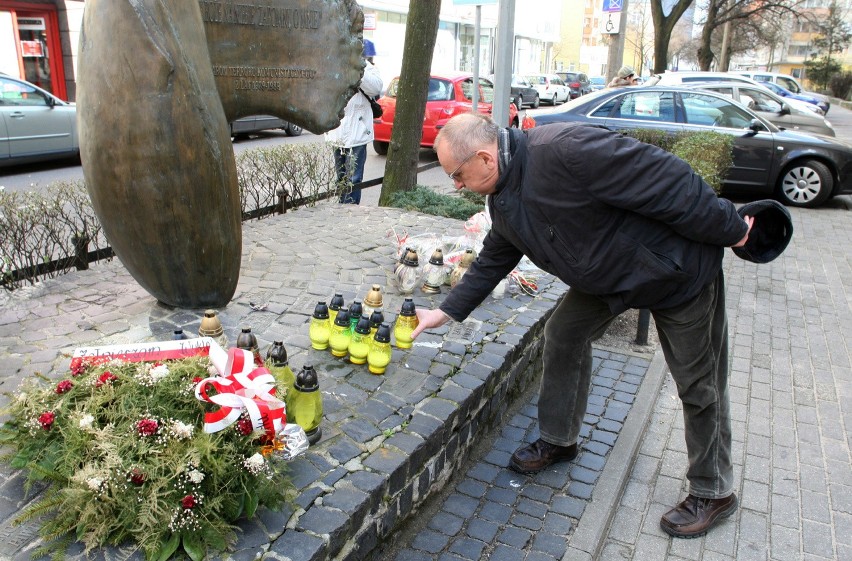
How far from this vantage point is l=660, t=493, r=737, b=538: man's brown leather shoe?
321cm

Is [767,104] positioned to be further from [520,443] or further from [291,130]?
[520,443]

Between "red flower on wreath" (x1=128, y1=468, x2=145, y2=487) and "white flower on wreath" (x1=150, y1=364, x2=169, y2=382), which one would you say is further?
"white flower on wreath" (x1=150, y1=364, x2=169, y2=382)

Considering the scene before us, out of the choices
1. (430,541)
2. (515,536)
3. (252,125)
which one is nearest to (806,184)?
(515,536)

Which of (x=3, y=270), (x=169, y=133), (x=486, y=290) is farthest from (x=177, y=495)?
(x=3, y=270)

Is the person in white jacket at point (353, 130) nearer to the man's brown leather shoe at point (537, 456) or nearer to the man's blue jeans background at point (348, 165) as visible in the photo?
the man's blue jeans background at point (348, 165)

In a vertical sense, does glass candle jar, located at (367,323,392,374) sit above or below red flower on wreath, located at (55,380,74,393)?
below

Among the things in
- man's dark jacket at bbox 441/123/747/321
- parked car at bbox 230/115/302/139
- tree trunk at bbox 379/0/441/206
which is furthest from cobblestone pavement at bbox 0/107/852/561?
parked car at bbox 230/115/302/139

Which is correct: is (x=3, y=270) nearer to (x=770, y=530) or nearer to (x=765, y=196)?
(x=770, y=530)

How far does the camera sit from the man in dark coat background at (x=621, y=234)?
261 cm

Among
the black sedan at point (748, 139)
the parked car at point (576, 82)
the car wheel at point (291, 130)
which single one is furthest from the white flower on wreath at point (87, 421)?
the parked car at point (576, 82)

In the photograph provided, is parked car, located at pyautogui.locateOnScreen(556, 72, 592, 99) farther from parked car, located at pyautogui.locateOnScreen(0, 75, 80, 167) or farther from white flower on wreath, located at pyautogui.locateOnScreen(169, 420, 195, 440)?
white flower on wreath, located at pyautogui.locateOnScreen(169, 420, 195, 440)

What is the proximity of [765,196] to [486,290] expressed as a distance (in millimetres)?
9342

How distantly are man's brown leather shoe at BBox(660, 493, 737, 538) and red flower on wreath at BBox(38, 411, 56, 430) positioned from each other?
8.63 feet

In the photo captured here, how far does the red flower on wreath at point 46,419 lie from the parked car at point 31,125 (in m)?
9.91
